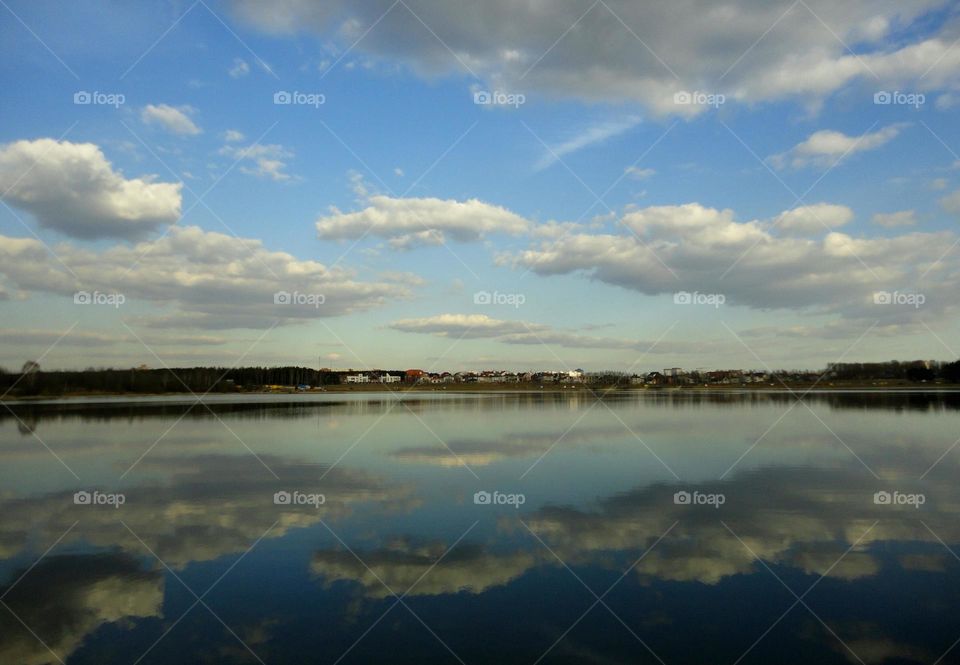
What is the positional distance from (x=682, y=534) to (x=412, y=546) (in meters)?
6.20

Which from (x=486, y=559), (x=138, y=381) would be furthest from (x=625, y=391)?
(x=486, y=559)

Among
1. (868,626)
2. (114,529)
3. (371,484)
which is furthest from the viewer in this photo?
(371,484)

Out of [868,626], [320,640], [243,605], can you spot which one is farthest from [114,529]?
[868,626]

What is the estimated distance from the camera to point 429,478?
21719mm

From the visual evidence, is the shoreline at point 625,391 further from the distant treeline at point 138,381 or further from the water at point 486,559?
the water at point 486,559

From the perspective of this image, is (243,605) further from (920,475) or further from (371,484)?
(920,475)

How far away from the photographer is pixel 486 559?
12.9 metres

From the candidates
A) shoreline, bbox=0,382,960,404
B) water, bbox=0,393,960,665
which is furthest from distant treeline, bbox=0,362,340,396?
water, bbox=0,393,960,665

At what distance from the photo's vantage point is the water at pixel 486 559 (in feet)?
A: 30.8

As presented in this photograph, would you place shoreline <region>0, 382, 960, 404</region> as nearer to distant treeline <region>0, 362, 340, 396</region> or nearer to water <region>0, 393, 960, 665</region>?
distant treeline <region>0, 362, 340, 396</region>

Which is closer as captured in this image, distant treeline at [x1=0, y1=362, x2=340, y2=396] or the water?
the water

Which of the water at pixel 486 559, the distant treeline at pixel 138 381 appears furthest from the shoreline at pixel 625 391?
the water at pixel 486 559

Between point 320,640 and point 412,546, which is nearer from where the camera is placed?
point 320,640

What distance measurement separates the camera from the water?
9.40 m
